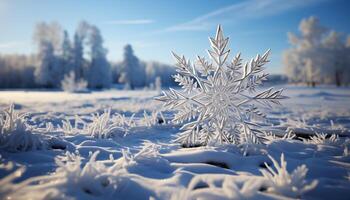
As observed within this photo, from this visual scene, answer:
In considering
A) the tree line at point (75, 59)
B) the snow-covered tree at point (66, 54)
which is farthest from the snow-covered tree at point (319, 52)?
the snow-covered tree at point (66, 54)

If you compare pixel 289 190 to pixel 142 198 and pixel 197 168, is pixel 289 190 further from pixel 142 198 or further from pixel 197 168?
pixel 142 198

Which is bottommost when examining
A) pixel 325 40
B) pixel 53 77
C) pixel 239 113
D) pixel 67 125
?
pixel 67 125

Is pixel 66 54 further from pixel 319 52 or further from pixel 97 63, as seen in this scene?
pixel 319 52

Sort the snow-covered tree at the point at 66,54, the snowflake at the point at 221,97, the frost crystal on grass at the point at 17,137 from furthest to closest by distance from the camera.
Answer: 1. the snow-covered tree at the point at 66,54
2. the snowflake at the point at 221,97
3. the frost crystal on grass at the point at 17,137

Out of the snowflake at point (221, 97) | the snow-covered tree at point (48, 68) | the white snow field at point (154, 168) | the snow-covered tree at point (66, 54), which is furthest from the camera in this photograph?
the snow-covered tree at point (66, 54)

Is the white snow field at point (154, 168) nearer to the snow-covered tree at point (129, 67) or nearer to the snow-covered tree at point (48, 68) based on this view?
the snow-covered tree at point (48, 68)

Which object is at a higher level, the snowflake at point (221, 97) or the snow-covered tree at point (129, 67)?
the snow-covered tree at point (129, 67)

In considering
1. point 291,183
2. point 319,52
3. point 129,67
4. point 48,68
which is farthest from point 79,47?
point 291,183

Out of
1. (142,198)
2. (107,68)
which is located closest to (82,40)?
(107,68)
